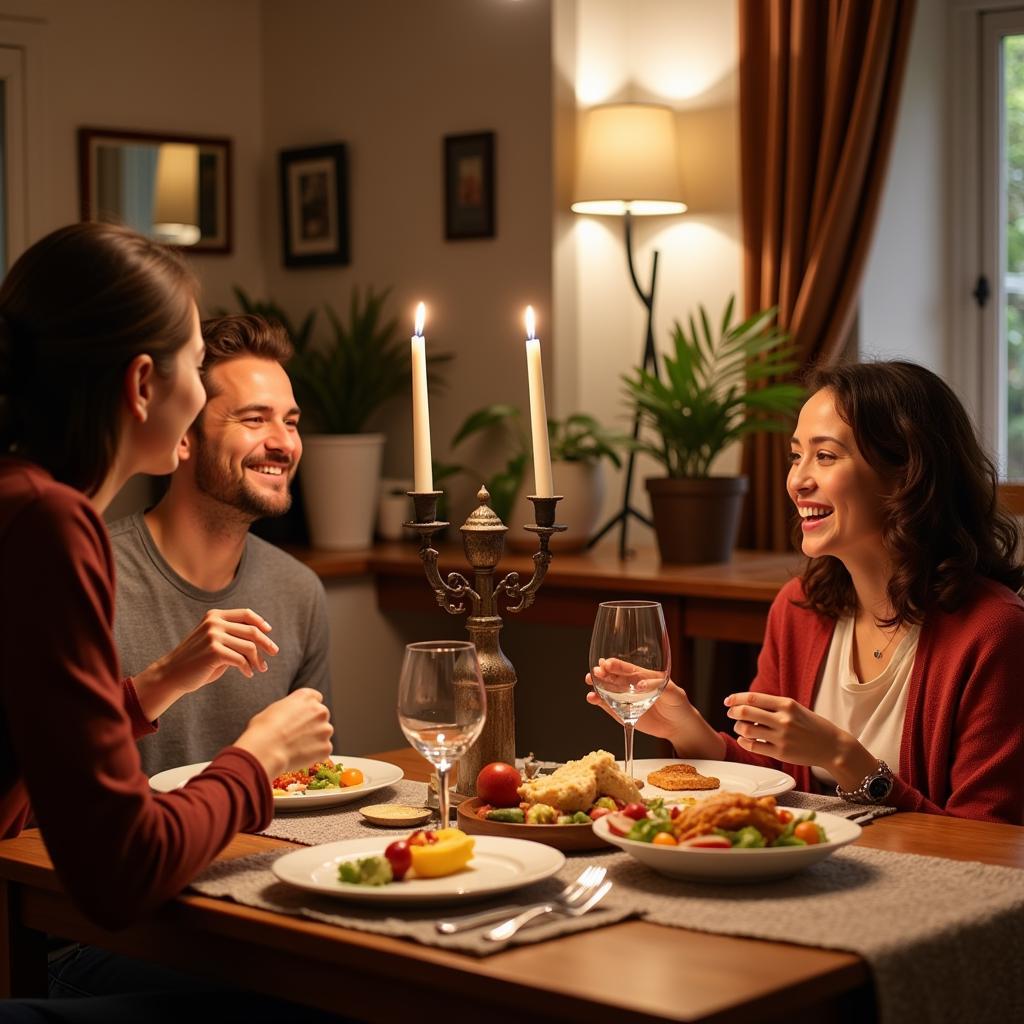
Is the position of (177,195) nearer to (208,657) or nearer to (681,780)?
(208,657)

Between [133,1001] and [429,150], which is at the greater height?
[429,150]

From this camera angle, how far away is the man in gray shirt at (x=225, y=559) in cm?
236

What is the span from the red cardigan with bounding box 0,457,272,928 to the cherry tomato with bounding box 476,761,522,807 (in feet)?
1.15

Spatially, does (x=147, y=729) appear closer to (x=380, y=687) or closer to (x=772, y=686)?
(x=772, y=686)

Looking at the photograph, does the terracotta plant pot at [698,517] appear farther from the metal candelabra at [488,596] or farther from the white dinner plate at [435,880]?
the white dinner plate at [435,880]

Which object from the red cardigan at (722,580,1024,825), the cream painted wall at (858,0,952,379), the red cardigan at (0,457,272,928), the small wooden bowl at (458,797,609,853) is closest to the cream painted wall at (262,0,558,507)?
the cream painted wall at (858,0,952,379)

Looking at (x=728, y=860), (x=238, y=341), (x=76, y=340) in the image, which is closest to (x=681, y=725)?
(x=728, y=860)

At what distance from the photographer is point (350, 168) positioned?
14.6ft

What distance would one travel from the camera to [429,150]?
13.9 feet

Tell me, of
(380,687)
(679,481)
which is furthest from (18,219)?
(679,481)

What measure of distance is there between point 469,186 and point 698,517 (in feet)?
3.97

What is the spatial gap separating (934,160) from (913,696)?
2.25m

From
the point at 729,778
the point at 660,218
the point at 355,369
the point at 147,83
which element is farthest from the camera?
the point at 147,83

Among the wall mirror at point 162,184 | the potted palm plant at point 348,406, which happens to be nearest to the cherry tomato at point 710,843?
the potted palm plant at point 348,406
